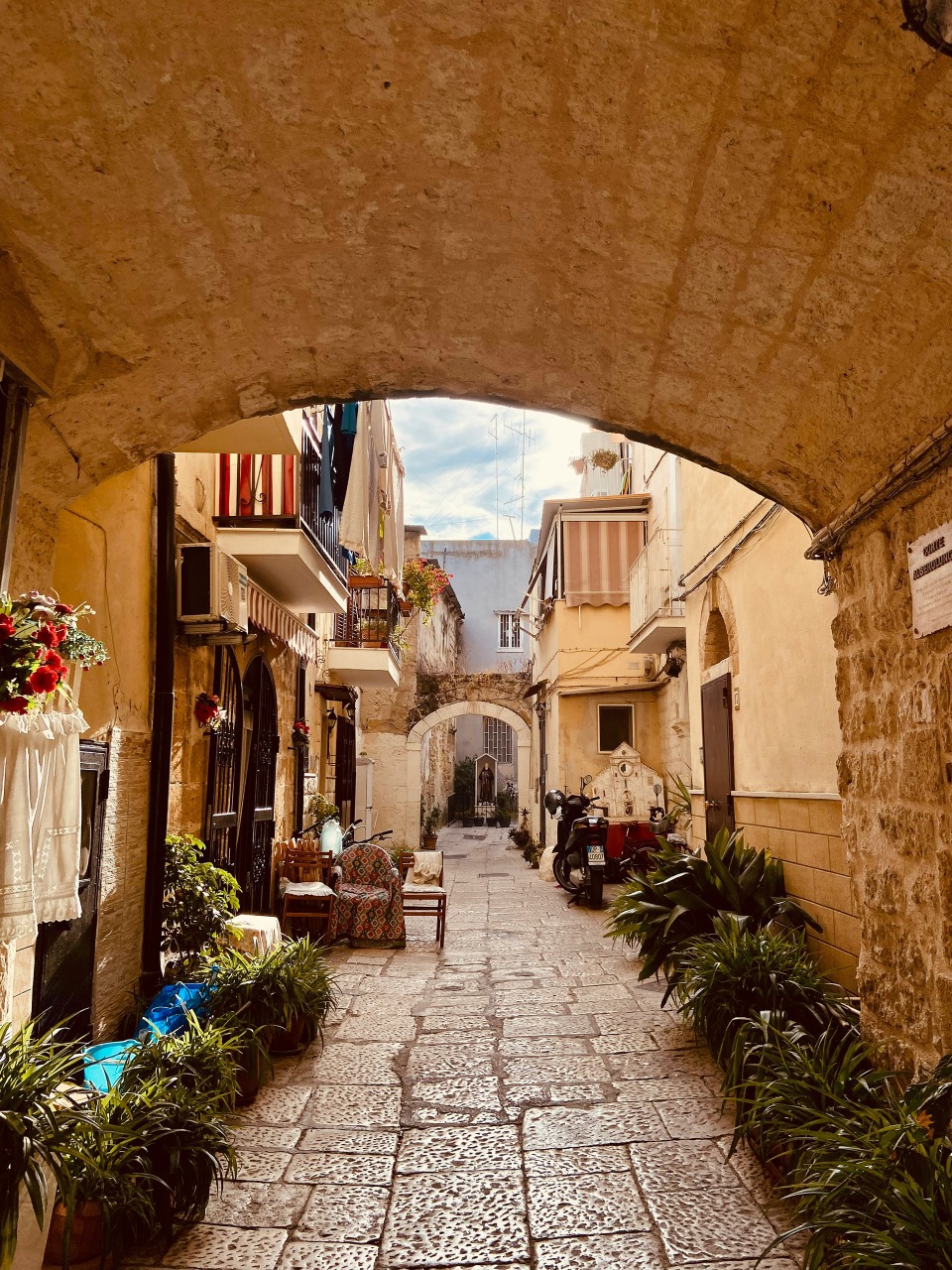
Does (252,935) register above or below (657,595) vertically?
below

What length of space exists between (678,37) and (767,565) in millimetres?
4519

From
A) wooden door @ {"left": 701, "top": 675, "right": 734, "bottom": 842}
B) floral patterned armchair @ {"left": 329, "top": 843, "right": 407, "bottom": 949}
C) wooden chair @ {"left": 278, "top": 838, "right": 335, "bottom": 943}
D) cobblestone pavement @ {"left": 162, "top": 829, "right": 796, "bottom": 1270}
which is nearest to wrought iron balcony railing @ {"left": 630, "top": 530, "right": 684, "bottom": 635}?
wooden door @ {"left": 701, "top": 675, "right": 734, "bottom": 842}

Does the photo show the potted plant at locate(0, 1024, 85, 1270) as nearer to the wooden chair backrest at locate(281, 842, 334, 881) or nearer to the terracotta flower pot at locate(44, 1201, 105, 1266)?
the terracotta flower pot at locate(44, 1201, 105, 1266)

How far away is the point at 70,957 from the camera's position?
423 cm

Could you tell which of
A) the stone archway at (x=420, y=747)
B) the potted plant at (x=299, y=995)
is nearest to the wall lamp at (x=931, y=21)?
the potted plant at (x=299, y=995)

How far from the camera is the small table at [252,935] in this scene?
18.0 ft

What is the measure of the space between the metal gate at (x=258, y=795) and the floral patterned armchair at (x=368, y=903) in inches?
30.9

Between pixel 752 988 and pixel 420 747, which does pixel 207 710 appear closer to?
pixel 752 988

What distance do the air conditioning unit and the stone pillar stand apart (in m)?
3.58

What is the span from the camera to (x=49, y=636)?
2781mm

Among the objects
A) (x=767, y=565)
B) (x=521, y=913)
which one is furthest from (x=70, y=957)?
(x=521, y=913)

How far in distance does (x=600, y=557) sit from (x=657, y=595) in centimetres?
445

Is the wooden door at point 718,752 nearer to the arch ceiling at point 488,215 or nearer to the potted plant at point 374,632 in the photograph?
the arch ceiling at point 488,215

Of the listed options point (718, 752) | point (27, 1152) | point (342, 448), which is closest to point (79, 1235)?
point (27, 1152)
